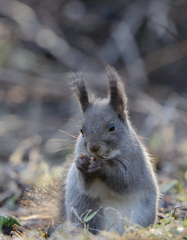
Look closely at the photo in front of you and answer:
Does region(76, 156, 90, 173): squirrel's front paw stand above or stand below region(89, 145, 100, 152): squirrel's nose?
below

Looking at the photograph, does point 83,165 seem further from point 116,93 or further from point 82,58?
point 82,58

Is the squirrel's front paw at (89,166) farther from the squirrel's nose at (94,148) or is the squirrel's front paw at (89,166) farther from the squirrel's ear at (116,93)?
the squirrel's ear at (116,93)

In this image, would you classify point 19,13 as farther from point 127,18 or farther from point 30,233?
point 30,233

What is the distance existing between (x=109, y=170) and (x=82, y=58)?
4.85 meters

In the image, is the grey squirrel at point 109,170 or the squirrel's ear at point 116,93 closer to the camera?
the grey squirrel at point 109,170

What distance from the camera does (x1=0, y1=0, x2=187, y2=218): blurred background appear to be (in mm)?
5914

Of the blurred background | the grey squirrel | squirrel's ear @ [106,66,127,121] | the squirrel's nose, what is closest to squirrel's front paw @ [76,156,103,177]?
the grey squirrel

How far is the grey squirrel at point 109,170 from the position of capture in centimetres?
230

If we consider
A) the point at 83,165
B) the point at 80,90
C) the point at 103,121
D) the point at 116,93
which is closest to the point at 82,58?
the point at 80,90

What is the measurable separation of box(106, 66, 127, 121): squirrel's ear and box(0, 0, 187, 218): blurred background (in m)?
2.97

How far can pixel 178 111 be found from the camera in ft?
18.7

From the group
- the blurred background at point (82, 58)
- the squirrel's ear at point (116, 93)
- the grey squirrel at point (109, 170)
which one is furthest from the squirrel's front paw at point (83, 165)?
the blurred background at point (82, 58)

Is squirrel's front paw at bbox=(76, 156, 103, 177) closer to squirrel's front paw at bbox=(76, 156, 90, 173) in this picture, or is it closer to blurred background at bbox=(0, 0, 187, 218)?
squirrel's front paw at bbox=(76, 156, 90, 173)

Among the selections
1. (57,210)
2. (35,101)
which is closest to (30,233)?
(57,210)
